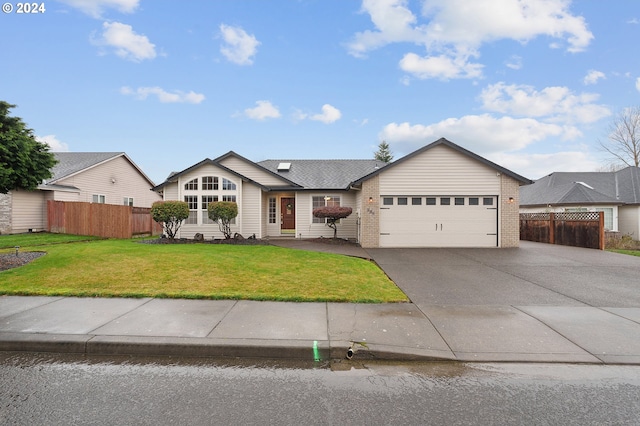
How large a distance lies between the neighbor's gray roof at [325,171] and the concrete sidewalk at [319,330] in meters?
11.9

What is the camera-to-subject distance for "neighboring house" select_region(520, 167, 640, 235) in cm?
2020

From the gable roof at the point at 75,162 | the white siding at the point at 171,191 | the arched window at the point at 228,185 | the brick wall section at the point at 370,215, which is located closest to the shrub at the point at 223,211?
the arched window at the point at 228,185

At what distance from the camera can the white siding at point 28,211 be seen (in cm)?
1598

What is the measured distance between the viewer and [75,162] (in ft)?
68.2

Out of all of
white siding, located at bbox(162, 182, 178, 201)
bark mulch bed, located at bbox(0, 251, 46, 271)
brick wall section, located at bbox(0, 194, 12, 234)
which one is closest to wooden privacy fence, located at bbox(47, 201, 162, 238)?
brick wall section, located at bbox(0, 194, 12, 234)

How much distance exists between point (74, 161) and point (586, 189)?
3754 centimetres

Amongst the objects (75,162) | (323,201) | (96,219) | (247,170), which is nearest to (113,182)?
(75,162)

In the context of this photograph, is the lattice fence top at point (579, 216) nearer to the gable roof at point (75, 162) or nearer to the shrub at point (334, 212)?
the shrub at point (334, 212)

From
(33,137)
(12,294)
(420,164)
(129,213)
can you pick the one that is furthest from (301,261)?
(129,213)

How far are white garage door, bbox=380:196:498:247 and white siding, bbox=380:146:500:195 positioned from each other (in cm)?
33

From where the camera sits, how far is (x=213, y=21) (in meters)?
11.6

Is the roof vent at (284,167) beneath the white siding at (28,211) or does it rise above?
above

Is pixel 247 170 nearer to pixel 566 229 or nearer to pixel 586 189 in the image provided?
pixel 566 229

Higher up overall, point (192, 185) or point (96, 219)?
point (192, 185)
